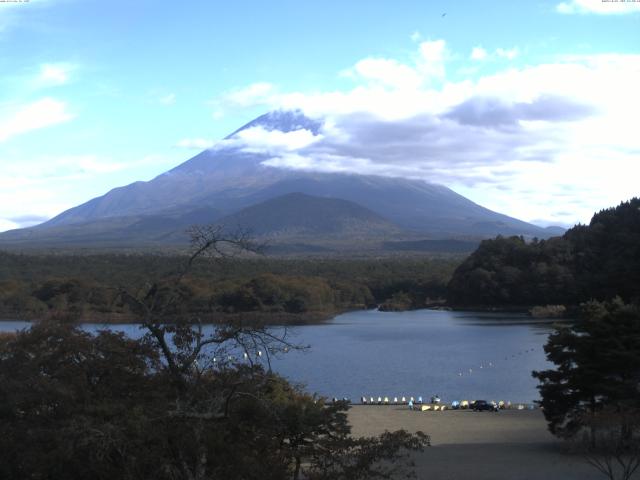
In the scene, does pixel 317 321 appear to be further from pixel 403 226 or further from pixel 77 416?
pixel 403 226

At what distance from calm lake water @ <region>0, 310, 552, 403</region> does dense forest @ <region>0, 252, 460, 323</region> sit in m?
3.69

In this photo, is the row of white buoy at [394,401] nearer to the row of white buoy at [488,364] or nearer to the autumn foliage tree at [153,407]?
the row of white buoy at [488,364]

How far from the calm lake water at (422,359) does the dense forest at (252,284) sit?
3.69 m

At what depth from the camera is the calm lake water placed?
22344 mm

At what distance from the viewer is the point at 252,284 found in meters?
46.2

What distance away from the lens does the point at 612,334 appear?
12688 mm

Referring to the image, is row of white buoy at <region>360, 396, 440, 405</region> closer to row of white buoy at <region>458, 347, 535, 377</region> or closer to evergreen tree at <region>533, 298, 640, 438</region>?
row of white buoy at <region>458, 347, 535, 377</region>

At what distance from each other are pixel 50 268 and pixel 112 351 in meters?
54.5

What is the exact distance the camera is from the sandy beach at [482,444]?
11.2 meters

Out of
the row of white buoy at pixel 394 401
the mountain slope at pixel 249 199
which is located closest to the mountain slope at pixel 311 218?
the mountain slope at pixel 249 199

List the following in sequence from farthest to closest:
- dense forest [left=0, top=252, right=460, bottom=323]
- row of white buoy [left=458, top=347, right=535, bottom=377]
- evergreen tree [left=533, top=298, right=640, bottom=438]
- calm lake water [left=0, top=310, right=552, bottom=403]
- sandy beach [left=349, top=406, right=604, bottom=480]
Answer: dense forest [left=0, top=252, right=460, bottom=323] < row of white buoy [left=458, top=347, right=535, bottom=377] < calm lake water [left=0, top=310, right=552, bottom=403] < evergreen tree [left=533, top=298, right=640, bottom=438] < sandy beach [left=349, top=406, right=604, bottom=480]

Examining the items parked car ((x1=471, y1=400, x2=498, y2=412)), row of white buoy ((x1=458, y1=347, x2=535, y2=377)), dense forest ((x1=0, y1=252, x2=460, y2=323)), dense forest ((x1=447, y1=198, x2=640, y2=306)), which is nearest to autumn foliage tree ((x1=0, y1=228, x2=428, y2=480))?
parked car ((x1=471, y1=400, x2=498, y2=412))

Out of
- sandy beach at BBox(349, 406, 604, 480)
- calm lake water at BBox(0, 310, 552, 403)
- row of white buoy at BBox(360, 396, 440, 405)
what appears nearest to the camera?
sandy beach at BBox(349, 406, 604, 480)

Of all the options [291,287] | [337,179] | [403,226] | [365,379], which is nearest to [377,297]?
[291,287]
